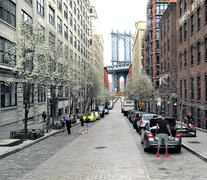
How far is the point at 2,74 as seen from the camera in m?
22.2

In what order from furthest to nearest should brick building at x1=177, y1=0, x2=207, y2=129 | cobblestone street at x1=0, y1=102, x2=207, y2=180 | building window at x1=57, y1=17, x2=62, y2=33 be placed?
building window at x1=57, y1=17, x2=62, y2=33 < brick building at x1=177, y1=0, x2=207, y2=129 < cobblestone street at x1=0, y1=102, x2=207, y2=180

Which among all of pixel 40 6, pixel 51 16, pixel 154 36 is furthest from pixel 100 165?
pixel 154 36

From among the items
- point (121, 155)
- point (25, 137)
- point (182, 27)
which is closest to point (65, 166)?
point (121, 155)

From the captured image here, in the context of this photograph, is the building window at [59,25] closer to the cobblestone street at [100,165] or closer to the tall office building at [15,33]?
the tall office building at [15,33]

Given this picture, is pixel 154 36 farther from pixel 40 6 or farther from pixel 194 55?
pixel 194 55

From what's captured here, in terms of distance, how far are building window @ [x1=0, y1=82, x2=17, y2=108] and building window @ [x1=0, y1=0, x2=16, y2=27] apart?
6.01 metres

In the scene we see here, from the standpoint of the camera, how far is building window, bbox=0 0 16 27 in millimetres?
22413

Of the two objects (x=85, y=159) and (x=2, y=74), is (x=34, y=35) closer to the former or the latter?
(x=2, y=74)

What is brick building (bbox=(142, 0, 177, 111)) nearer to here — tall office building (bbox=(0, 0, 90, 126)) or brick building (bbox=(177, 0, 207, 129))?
tall office building (bbox=(0, 0, 90, 126))

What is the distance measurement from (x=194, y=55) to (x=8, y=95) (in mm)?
19347

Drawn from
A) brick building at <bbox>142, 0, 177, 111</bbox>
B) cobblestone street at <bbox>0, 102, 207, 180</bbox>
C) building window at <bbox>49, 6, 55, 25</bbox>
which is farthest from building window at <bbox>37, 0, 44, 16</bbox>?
brick building at <bbox>142, 0, 177, 111</bbox>

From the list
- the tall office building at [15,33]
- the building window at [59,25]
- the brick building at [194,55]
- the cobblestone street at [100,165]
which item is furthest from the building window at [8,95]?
the building window at [59,25]

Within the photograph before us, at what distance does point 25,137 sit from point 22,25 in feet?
27.3

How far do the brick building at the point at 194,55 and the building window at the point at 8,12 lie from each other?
55.5ft
